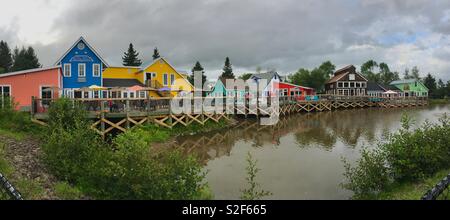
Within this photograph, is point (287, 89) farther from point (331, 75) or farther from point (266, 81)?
point (331, 75)

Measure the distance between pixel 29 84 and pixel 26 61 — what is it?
172 ft

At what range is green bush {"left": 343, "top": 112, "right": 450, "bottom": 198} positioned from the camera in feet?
34.0

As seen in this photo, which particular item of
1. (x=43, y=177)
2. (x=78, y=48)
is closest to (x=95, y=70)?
(x=78, y=48)

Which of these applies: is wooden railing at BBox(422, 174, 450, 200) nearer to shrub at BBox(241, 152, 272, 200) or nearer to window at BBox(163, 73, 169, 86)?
shrub at BBox(241, 152, 272, 200)

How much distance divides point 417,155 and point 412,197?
86.2 inches

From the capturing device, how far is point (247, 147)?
66.6ft

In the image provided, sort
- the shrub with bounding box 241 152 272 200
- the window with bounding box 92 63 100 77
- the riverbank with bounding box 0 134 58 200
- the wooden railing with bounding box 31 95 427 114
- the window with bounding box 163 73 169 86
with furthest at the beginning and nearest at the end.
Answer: the window with bounding box 163 73 169 86 < the window with bounding box 92 63 100 77 < the wooden railing with bounding box 31 95 427 114 < the riverbank with bounding box 0 134 58 200 < the shrub with bounding box 241 152 272 200

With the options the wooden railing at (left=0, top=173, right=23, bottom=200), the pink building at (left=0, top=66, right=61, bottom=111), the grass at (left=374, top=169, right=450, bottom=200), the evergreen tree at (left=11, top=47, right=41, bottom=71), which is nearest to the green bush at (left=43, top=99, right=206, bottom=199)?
the wooden railing at (left=0, top=173, right=23, bottom=200)

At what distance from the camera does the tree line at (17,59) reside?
65.9 metres

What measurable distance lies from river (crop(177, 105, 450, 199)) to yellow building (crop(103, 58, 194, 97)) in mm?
10738

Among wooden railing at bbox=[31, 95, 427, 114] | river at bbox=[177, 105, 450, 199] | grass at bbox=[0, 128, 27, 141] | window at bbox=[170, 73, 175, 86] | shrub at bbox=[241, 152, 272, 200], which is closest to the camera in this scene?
shrub at bbox=[241, 152, 272, 200]

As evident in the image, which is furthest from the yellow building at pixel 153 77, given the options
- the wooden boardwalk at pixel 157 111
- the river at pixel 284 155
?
the river at pixel 284 155

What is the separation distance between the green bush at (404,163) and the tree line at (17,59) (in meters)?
72.7
